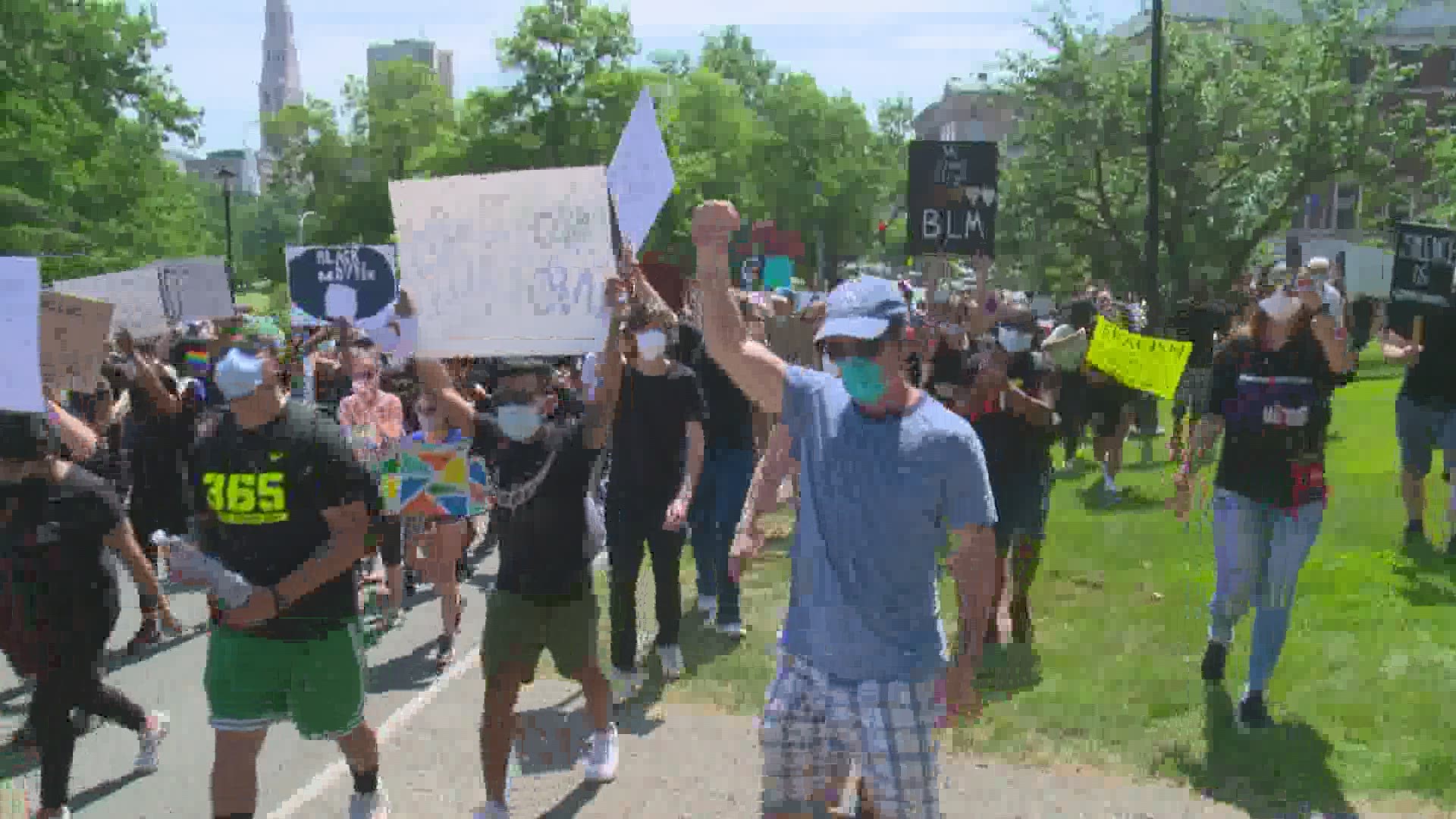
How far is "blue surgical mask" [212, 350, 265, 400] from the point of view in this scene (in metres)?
4.05

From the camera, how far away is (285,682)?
13.8 ft

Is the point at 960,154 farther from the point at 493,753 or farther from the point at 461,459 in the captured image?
the point at 493,753

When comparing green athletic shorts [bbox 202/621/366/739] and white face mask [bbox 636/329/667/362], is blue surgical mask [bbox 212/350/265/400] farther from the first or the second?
white face mask [bbox 636/329/667/362]

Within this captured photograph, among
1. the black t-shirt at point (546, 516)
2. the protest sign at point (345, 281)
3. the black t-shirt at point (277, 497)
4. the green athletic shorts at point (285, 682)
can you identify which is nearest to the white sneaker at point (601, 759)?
the black t-shirt at point (546, 516)

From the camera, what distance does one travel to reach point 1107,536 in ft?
33.0

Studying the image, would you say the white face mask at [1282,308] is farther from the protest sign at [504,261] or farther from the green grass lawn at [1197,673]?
the protest sign at [504,261]

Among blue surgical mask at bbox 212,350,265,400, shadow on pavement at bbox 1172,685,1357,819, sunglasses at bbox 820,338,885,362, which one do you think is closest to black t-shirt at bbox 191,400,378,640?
blue surgical mask at bbox 212,350,265,400

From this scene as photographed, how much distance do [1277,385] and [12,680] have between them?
6.97 m

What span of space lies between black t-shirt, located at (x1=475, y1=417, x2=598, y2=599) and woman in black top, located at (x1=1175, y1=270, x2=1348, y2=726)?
2.91 metres

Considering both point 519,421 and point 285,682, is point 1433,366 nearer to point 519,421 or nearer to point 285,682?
point 519,421

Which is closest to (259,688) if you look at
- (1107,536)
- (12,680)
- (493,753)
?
(493,753)

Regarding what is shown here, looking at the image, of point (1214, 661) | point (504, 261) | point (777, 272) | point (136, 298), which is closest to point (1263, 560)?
point (1214, 661)

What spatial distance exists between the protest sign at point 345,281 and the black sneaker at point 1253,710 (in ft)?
25.3

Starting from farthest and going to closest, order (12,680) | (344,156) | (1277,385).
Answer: (344,156)
(12,680)
(1277,385)
